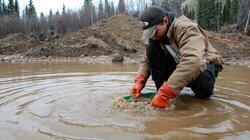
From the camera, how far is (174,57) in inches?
199

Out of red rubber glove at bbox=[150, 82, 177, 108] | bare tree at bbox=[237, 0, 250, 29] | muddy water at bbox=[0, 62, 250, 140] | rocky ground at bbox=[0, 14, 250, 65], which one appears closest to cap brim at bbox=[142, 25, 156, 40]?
red rubber glove at bbox=[150, 82, 177, 108]

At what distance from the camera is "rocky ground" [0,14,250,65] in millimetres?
16453

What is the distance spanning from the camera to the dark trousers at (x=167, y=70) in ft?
17.1

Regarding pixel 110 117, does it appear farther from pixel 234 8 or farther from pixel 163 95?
pixel 234 8

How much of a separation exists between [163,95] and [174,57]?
2.35 feet

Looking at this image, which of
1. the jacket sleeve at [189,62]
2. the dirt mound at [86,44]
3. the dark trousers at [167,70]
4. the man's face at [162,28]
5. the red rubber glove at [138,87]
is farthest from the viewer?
the dirt mound at [86,44]

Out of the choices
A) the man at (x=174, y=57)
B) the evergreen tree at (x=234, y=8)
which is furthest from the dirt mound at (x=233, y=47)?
the evergreen tree at (x=234, y=8)

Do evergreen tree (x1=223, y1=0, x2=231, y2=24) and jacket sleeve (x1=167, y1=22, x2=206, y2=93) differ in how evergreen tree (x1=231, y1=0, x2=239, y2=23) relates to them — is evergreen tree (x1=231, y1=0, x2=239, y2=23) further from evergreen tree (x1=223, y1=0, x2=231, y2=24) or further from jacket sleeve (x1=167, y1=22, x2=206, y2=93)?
jacket sleeve (x1=167, y1=22, x2=206, y2=93)

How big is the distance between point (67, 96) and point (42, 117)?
1437mm

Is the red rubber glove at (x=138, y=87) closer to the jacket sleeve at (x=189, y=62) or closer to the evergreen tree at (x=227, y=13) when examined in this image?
the jacket sleeve at (x=189, y=62)

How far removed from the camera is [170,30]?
4879 mm

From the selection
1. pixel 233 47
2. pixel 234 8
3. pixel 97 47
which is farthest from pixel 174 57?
pixel 234 8

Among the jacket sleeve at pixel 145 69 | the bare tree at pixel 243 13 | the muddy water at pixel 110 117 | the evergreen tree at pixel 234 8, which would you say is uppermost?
the evergreen tree at pixel 234 8

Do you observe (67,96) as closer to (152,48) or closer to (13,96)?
(13,96)
